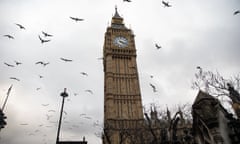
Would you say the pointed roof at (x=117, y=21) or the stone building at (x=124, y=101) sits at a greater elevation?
the pointed roof at (x=117, y=21)

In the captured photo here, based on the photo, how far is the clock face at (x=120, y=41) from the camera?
6519 centimetres

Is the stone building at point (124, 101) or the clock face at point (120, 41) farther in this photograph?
the clock face at point (120, 41)

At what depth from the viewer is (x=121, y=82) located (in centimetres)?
5869

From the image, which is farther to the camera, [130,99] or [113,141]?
[130,99]

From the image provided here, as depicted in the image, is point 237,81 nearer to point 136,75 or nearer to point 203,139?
point 203,139

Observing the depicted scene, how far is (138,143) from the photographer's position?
28.0 metres

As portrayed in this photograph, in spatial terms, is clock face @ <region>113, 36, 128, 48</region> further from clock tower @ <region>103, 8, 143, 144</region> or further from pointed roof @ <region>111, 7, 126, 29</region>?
pointed roof @ <region>111, 7, 126, 29</region>

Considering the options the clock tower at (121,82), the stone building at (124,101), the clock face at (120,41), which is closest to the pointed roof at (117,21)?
the stone building at (124,101)

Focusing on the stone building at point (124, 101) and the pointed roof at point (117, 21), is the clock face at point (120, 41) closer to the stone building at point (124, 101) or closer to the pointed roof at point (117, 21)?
the stone building at point (124, 101)

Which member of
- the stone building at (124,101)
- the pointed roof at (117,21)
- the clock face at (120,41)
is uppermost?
the pointed roof at (117,21)

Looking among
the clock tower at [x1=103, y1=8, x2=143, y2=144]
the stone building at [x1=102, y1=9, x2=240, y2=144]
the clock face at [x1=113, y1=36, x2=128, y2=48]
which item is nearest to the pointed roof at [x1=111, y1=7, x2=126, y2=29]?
the stone building at [x1=102, y1=9, x2=240, y2=144]

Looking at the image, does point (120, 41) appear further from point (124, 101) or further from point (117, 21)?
point (124, 101)

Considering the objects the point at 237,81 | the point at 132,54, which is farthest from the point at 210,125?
the point at 132,54

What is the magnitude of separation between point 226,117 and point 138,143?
18.0m
